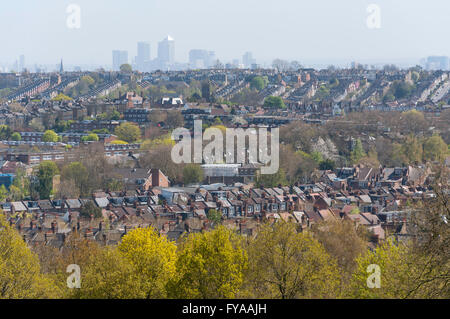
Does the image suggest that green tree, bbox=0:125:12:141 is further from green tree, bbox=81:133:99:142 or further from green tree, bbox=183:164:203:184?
green tree, bbox=183:164:203:184

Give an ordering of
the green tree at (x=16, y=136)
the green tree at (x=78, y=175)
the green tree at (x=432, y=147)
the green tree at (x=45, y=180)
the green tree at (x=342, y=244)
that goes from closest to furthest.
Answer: the green tree at (x=342, y=244) < the green tree at (x=45, y=180) < the green tree at (x=78, y=175) < the green tree at (x=432, y=147) < the green tree at (x=16, y=136)

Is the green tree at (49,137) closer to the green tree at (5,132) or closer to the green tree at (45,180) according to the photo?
the green tree at (5,132)

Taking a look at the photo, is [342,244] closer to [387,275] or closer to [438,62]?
[387,275]

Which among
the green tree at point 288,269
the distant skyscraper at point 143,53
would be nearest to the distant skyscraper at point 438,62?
the distant skyscraper at point 143,53

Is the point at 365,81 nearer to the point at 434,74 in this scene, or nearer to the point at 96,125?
the point at 434,74

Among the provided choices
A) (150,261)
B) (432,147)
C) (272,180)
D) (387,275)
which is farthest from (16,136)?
(387,275)
